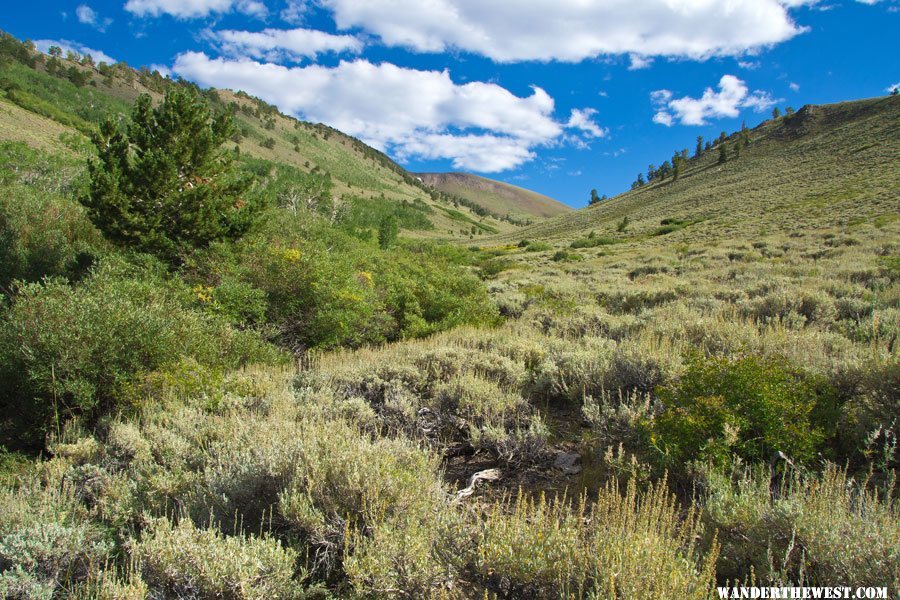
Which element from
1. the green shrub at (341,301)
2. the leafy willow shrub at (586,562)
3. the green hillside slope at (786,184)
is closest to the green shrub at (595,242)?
the green hillside slope at (786,184)

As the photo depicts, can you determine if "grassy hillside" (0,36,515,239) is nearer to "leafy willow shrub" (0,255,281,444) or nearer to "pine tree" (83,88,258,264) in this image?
"pine tree" (83,88,258,264)

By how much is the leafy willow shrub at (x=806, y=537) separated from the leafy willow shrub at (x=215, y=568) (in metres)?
2.59

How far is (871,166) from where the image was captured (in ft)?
136

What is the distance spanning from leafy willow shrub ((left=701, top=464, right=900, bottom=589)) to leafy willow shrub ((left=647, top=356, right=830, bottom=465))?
0.53 meters

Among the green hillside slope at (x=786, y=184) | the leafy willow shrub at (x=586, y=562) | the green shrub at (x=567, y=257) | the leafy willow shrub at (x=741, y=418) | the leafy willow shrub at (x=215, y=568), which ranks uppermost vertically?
the green hillside slope at (x=786, y=184)

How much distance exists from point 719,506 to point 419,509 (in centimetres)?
195

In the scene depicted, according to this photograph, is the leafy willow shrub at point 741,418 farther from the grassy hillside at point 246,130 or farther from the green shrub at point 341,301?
the grassy hillside at point 246,130

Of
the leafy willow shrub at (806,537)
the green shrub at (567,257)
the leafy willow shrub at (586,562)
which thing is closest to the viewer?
the leafy willow shrub at (586,562)

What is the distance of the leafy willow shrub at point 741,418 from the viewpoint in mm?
3574

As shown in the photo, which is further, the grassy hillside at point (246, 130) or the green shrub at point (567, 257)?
the grassy hillside at point (246, 130)

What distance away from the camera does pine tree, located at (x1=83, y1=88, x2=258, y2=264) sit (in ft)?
49.9

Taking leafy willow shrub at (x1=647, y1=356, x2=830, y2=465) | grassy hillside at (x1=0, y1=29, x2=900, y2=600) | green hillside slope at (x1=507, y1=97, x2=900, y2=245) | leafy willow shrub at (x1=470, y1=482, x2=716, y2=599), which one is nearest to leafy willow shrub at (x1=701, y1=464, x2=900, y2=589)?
grassy hillside at (x1=0, y1=29, x2=900, y2=600)

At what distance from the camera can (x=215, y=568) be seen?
2.48m

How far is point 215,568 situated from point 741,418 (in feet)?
13.3
